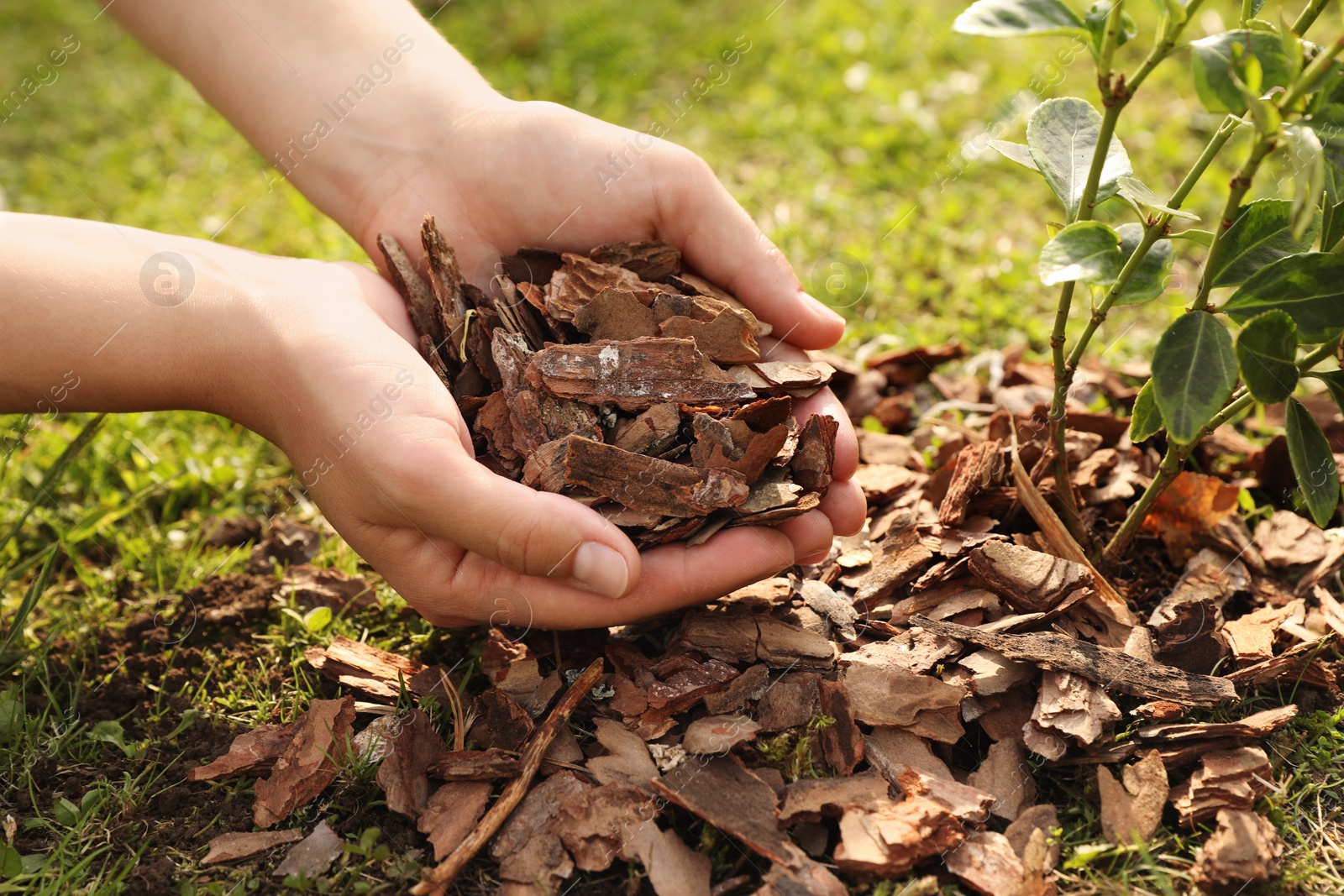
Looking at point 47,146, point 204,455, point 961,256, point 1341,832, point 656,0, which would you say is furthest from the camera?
point 656,0

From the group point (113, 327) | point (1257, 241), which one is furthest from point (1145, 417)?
point (113, 327)

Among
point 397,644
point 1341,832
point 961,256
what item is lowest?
point 1341,832

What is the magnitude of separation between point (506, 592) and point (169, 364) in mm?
1054

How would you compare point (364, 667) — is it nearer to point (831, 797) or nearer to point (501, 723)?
point (501, 723)

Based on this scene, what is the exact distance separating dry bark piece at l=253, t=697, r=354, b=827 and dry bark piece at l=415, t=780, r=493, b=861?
250mm

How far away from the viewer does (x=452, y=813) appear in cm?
197

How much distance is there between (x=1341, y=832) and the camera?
6.26 ft

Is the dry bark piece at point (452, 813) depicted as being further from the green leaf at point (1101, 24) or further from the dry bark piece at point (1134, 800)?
the green leaf at point (1101, 24)

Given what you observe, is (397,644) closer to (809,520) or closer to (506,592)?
(506,592)

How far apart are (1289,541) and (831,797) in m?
1.51

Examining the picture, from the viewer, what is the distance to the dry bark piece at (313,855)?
189cm

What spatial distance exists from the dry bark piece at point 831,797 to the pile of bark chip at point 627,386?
1.92 ft

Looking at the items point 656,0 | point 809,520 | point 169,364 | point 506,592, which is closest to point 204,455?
point 169,364

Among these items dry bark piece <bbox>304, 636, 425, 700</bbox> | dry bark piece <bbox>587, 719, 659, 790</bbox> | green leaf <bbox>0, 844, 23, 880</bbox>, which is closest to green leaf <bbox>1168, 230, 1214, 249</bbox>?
dry bark piece <bbox>587, 719, 659, 790</bbox>
